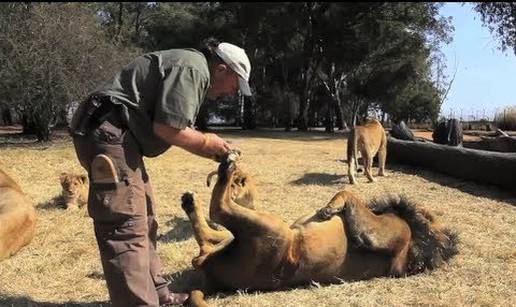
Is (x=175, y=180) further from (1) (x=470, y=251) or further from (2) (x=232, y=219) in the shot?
(2) (x=232, y=219)

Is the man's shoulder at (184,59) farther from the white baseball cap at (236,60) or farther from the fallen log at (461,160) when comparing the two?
the fallen log at (461,160)

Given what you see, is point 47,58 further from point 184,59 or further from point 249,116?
point 249,116

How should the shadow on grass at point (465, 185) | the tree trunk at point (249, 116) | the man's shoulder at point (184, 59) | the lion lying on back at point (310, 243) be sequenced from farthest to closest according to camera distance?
the tree trunk at point (249, 116) → the shadow on grass at point (465, 185) → the lion lying on back at point (310, 243) → the man's shoulder at point (184, 59)

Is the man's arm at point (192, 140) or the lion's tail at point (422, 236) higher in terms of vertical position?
the man's arm at point (192, 140)

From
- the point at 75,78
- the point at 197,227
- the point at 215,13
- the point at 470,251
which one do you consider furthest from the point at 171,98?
the point at 215,13

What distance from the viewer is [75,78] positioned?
1609 cm

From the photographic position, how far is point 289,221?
714 centimetres

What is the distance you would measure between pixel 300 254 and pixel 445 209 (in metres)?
4.20

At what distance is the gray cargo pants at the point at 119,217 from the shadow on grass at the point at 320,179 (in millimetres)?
6453

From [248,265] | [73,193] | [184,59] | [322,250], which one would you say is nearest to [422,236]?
[322,250]

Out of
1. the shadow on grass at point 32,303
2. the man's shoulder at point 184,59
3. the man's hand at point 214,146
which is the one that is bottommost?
the shadow on grass at point 32,303

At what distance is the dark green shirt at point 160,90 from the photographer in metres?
3.47

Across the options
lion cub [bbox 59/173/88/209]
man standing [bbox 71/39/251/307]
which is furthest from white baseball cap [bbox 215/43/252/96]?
lion cub [bbox 59/173/88/209]

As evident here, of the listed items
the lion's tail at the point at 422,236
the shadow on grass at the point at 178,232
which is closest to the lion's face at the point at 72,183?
the shadow on grass at the point at 178,232
